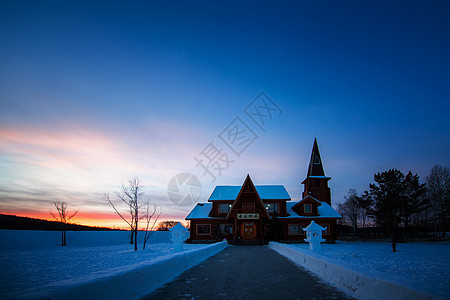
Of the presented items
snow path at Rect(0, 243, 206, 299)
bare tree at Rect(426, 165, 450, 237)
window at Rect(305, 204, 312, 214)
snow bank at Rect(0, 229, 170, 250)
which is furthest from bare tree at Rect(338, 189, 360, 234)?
snow path at Rect(0, 243, 206, 299)

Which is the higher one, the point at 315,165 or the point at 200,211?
the point at 315,165

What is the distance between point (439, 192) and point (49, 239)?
176 ft

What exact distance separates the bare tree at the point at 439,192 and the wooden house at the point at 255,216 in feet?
55.0

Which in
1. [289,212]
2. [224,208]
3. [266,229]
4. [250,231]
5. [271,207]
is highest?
[271,207]

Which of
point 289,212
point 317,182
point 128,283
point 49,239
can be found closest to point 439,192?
point 317,182

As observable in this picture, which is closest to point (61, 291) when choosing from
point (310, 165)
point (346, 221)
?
point (310, 165)

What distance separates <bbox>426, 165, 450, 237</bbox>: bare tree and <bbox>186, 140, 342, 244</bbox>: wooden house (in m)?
16.8

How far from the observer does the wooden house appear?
3127 cm

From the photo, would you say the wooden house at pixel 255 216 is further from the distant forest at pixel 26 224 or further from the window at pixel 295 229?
the distant forest at pixel 26 224

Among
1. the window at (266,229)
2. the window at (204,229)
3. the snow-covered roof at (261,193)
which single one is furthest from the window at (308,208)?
the window at (204,229)

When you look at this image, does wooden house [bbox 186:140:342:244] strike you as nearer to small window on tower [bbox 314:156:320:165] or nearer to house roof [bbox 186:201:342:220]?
house roof [bbox 186:201:342:220]

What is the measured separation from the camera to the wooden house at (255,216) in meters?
31.3

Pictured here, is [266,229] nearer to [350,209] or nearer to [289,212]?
[289,212]

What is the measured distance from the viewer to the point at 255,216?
3078 cm
